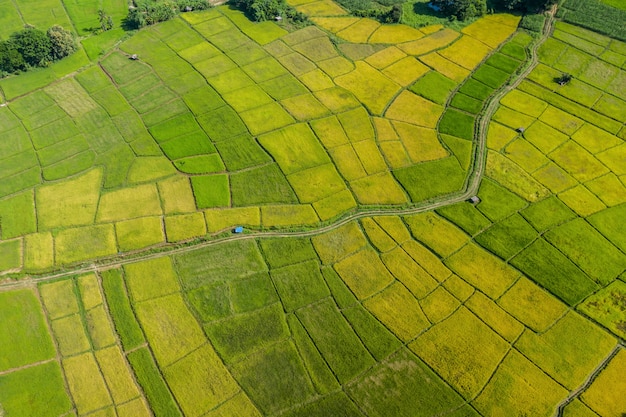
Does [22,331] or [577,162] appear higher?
[577,162]

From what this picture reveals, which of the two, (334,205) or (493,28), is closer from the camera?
A: (334,205)

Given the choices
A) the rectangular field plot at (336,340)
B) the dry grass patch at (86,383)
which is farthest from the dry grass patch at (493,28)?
the dry grass patch at (86,383)

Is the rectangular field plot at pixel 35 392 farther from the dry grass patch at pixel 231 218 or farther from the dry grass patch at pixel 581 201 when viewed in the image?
the dry grass patch at pixel 581 201

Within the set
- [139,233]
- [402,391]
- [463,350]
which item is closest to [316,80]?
[139,233]

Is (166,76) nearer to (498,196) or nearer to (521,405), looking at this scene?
(498,196)

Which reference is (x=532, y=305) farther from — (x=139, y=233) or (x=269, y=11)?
(x=269, y=11)

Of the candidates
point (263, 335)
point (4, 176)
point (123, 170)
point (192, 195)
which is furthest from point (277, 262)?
point (4, 176)

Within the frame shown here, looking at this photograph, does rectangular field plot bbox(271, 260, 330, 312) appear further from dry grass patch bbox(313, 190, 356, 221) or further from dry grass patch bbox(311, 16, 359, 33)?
dry grass patch bbox(311, 16, 359, 33)

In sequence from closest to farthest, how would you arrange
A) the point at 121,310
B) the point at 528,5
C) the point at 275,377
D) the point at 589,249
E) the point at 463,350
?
1. the point at 275,377
2. the point at 463,350
3. the point at 121,310
4. the point at 589,249
5. the point at 528,5
